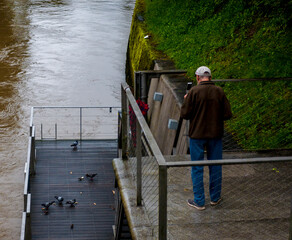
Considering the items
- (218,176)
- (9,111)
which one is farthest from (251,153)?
(9,111)

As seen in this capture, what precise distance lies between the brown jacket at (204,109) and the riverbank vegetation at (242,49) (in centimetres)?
296

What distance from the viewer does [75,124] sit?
18359mm

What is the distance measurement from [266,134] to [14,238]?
6.57m

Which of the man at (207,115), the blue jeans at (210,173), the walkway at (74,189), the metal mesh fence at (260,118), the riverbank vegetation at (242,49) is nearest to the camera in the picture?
the blue jeans at (210,173)

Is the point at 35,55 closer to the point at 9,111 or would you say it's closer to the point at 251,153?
the point at 9,111

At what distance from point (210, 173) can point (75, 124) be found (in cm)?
1365

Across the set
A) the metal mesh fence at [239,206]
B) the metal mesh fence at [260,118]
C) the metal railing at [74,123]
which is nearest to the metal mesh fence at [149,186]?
the metal mesh fence at [239,206]

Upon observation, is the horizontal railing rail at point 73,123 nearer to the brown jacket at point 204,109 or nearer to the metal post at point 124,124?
the metal post at point 124,124

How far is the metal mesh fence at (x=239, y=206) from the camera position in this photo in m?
4.57

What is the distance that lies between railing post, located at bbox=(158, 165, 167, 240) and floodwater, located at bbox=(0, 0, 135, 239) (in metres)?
9.12

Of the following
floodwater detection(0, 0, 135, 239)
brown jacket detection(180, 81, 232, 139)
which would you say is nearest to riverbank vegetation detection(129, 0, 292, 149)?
brown jacket detection(180, 81, 232, 139)

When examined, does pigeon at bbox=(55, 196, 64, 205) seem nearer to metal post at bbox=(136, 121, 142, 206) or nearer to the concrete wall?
the concrete wall

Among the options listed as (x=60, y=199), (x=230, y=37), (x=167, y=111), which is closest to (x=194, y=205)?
(x=167, y=111)

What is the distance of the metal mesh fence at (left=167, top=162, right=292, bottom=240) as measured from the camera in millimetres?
4566
